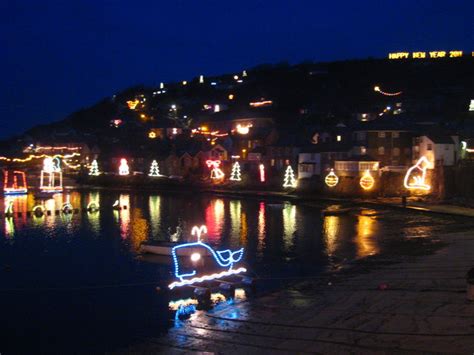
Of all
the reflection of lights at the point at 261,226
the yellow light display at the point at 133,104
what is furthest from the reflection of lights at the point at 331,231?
the yellow light display at the point at 133,104

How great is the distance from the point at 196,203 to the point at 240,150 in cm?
1793

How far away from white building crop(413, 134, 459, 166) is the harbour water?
995cm

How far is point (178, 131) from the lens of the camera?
81875 millimetres

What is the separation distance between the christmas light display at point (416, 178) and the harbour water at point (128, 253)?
16.3 feet

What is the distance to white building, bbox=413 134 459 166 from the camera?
44.7 meters

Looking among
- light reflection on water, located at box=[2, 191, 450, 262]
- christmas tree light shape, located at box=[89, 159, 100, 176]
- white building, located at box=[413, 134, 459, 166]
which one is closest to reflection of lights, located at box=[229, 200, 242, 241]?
light reflection on water, located at box=[2, 191, 450, 262]

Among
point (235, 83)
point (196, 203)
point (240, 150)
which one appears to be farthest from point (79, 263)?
point (235, 83)

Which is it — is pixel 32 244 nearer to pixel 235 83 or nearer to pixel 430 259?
pixel 430 259

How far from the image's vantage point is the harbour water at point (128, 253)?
46.9 feet

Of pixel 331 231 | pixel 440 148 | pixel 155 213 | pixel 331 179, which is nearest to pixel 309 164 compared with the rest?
pixel 331 179

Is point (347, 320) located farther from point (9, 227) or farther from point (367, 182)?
point (367, 182)

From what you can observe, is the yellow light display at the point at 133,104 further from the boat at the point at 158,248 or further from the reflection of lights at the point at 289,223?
the boat at the point at 158,248

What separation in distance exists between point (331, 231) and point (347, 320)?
59.7 ft

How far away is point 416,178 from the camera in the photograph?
4075 centimetres
